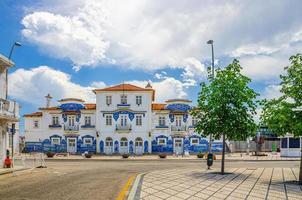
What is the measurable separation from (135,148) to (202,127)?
119 feet

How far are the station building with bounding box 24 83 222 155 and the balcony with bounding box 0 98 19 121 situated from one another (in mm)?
30988

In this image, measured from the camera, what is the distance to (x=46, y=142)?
60438mm

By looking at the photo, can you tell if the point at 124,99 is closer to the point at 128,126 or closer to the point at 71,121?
the point at 128,126

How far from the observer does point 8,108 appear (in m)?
26.2

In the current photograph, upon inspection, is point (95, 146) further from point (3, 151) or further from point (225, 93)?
point (225, 93)

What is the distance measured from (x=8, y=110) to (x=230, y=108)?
47.7 ft

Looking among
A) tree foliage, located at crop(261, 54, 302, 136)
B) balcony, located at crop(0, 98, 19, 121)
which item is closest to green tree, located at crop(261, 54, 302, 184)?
tree foliage, located at crop(261, 54, 302, 136)

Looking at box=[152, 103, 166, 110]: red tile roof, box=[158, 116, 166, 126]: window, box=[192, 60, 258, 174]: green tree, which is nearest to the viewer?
box=[192, 60, 258, 174]: green tree

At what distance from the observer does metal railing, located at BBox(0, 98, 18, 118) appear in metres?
25.2

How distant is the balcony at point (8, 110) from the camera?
82.7 ft

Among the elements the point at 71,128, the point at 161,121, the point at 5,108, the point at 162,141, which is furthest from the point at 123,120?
the point at 5,108

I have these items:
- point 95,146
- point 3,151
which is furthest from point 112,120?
point 3,151

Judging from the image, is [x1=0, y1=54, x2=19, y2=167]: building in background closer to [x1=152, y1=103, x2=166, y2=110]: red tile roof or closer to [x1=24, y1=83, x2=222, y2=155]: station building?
[x1=24, y1=83, x2=222, y2=155]: station building

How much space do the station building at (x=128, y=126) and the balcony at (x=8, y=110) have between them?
3099cm
